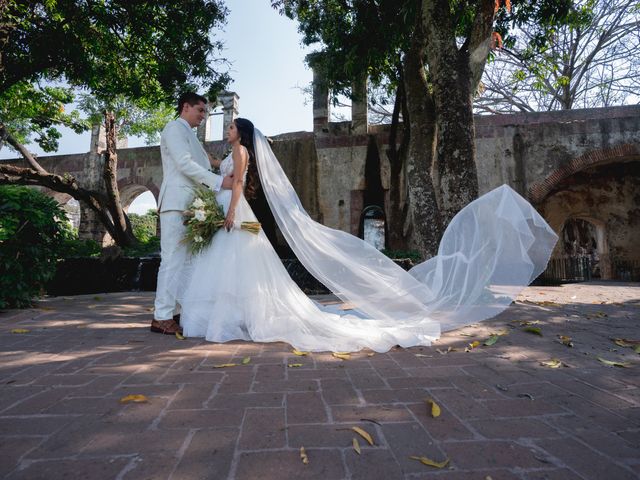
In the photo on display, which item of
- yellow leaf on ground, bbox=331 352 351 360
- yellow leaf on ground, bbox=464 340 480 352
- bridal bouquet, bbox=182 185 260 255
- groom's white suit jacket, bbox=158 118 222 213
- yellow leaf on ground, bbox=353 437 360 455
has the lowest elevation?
yellow leaf on ground, bbox=331 352 351 360

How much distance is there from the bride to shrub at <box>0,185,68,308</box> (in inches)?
92.5

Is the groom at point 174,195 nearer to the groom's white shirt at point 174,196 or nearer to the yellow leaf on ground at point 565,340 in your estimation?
the groom's white shirt at point 174,196

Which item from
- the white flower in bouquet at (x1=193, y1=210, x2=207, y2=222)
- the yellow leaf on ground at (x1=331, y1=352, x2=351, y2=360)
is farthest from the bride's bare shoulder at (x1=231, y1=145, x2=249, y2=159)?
the yellow leaf on ground at (x1=331, y1=352, x2=351, y2=360)

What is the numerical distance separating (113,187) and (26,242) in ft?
16.5

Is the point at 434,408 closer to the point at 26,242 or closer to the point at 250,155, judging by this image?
the point at 250,155

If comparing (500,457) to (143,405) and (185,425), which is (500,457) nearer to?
(185,425)

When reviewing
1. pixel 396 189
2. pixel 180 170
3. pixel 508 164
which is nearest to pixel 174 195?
pixel 180 170

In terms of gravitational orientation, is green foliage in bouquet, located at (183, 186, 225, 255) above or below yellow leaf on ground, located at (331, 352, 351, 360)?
above

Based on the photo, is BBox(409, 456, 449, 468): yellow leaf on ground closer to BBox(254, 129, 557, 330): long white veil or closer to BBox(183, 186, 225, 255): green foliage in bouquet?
BBox(254, 129, 557, 330): long white veil

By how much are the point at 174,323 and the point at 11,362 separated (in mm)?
1154

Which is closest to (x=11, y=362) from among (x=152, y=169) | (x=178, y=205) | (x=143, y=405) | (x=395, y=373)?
(x=143, y=405)

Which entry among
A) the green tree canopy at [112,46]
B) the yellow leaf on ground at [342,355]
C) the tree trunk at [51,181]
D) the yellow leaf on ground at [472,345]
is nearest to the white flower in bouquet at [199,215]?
the yellow leaf on ground at [342,355]

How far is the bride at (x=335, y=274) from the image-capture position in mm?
3061

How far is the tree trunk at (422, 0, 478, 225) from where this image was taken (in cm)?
507
